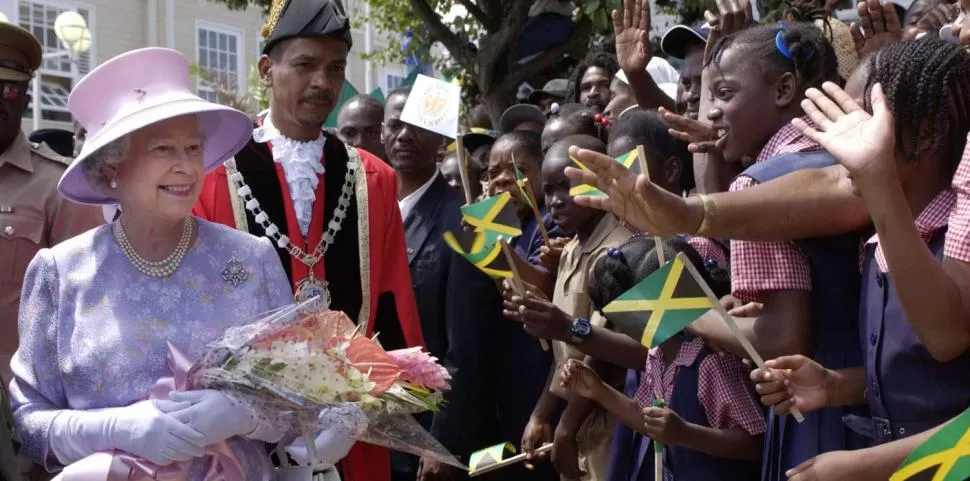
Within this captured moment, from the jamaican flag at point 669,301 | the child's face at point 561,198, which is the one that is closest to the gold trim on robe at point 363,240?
the child's face at point 561,198

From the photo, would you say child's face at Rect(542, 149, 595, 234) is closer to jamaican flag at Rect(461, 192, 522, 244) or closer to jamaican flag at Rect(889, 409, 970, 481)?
jamaican flag at Rect(461, 192, 522, 244)

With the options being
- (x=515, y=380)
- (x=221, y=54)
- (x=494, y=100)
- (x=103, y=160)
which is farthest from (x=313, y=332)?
(x=221, y=54)

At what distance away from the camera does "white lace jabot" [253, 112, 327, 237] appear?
4.68 m

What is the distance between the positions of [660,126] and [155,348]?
2506 mm

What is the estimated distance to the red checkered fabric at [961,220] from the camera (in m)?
2.82

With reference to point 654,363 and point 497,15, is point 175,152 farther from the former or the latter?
point 497,15

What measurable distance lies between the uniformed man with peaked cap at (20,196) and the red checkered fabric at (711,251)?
2.58 metres

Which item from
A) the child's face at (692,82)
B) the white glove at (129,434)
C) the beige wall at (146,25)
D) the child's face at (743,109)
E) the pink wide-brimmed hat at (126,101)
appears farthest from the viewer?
the beige wall at (146,25)

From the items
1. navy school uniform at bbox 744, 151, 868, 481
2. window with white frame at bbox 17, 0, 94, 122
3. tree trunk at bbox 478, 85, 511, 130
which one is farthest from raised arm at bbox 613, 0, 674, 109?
window with white frame at bbox 17, 0, 94, 122

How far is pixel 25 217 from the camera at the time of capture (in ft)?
16.7

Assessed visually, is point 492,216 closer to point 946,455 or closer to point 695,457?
point 695,457

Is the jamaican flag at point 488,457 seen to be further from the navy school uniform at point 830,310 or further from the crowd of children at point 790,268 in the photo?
the navy school uniform at point 830,310

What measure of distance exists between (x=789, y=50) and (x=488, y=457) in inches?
93.0

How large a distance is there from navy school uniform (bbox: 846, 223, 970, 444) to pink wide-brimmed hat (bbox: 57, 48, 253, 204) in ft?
6.27
